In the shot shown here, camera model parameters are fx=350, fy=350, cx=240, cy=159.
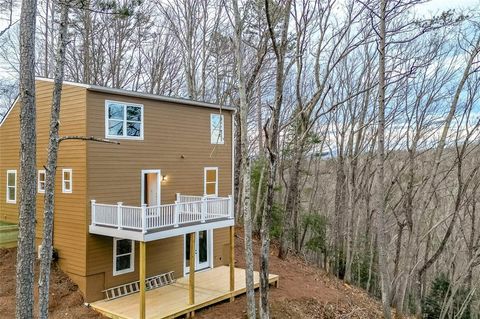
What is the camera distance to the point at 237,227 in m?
18.3

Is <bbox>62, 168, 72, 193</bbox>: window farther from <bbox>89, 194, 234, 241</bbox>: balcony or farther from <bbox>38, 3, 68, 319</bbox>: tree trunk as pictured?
<bbox>38, 3, 68, 319</bbox>: tree trunk

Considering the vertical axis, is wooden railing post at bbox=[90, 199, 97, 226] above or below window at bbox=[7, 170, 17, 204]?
below

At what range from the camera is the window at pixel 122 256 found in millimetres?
9852

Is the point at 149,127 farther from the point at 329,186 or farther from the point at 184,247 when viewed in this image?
the point at 329,186

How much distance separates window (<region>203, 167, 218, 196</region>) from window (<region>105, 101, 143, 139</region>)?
3.10 m

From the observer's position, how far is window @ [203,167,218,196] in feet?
41.7

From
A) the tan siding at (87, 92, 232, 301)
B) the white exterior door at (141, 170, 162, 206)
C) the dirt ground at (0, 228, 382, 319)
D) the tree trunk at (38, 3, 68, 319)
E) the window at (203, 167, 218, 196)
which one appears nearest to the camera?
the tree trunk at (38, 3, 68, 319)

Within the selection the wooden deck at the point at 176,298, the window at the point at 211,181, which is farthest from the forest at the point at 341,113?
the wooden deck at the point at 176,298

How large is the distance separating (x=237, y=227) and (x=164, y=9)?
12.1m

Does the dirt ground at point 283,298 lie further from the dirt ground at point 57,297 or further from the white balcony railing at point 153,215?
the white balcony railing at point 153,215

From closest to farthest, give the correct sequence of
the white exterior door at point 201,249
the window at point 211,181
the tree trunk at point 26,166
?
1. the tree trunk at point 26,166
2. the white exterior door at point 201,249
3. the window at point 211,181

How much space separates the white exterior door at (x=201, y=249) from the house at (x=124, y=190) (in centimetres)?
4

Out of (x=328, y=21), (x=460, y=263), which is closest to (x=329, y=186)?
(x=460, y=263)

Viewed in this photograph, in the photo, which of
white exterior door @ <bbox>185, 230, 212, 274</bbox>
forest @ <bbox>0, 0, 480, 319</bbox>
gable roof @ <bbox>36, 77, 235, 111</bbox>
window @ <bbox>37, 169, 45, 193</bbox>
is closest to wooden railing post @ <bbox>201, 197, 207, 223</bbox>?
white exterior door @ <bbox>185, 230, 212, 274</bbox>
